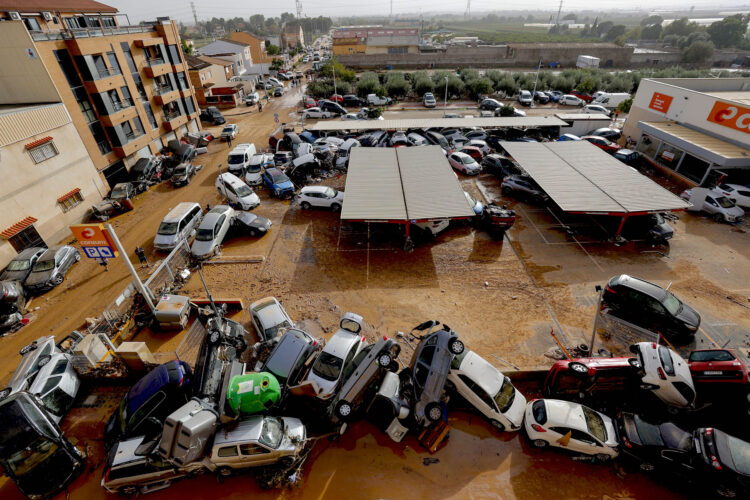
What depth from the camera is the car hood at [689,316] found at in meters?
12.2

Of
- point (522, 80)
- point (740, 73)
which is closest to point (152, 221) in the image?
point (522, 80)

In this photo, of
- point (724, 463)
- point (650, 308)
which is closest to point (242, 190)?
point (650, 308)

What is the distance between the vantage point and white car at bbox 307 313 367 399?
10.2 m

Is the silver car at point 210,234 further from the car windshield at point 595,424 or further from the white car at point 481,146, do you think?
the white car at point 481,146

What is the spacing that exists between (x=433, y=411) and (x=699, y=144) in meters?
26.4

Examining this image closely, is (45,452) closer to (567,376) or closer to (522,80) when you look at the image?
(567,376)

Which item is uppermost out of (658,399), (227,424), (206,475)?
(227,424)

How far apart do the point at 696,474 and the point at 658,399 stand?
7.21 feet

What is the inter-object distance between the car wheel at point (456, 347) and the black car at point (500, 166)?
1785 centimetres

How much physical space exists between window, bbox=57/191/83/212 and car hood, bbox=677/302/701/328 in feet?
100

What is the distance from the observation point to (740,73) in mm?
60406

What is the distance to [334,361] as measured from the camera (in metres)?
10.6

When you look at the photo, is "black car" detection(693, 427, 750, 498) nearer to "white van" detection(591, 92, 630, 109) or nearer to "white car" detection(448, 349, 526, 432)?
"white car" detection(448, 349, 526, 432)

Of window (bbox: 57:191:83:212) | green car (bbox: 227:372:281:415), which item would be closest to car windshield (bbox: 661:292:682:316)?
green car (bbox: 227:372:281:415)
